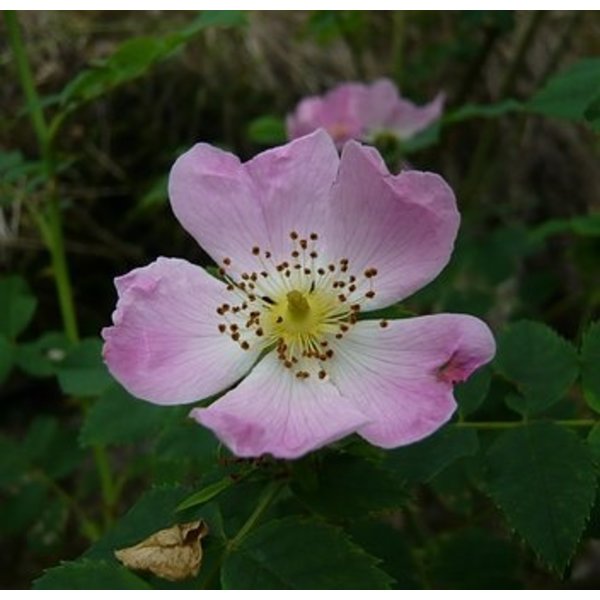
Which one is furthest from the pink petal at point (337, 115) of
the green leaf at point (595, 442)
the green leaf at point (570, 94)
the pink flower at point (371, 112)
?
the green leaf at point (595, 442)

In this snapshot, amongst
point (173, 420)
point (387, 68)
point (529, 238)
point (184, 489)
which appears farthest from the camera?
point (387, 68)

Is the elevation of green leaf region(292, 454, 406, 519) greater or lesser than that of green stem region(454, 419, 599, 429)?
greater

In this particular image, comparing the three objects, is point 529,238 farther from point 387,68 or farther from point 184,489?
point 184,489

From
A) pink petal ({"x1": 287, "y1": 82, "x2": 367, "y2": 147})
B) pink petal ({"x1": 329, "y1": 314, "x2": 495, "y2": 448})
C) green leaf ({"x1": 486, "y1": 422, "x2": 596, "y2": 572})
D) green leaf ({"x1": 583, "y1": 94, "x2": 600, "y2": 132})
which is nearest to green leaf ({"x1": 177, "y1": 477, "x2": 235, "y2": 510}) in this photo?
pink petal ({"x1": 329, "y1": 314, "x2": 495, "y2": 448})

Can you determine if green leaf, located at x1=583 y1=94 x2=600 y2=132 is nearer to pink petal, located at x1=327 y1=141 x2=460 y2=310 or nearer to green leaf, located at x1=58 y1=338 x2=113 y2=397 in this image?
pink petal, located at x1=327 y1=141 x2=460 y2=310

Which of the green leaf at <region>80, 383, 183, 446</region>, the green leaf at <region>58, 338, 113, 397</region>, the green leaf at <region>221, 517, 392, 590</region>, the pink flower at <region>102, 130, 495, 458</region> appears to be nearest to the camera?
the green leaf at <region>221, 517, 392, 590</region>

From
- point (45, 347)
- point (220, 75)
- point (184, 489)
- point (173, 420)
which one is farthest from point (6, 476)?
point (220, 75)

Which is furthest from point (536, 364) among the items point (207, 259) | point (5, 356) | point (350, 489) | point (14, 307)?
point (207, 259)
